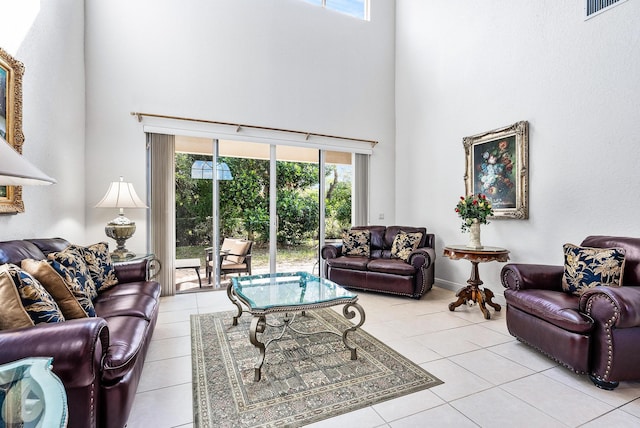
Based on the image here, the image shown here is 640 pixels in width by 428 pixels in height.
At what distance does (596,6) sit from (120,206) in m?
5.43

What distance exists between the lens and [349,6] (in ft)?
18.3

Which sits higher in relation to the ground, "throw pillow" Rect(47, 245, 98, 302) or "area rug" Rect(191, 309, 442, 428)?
"throw pillow" Rect(47, 245, 98, 302)

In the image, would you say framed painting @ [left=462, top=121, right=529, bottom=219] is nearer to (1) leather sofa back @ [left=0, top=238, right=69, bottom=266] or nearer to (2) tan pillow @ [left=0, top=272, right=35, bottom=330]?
(2) tan pillow @ [left=0, top=272, right=35, bottom=330]

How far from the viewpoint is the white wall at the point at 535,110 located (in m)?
2.86

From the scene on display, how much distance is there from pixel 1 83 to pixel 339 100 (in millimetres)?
4211

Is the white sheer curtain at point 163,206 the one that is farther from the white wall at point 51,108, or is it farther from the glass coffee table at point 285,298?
the glass coffee table at point 285,298

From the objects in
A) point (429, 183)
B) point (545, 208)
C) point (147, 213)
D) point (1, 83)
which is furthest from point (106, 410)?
point (429, 183)

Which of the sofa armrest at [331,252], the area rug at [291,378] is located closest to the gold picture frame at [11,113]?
the area rug at [291,378]

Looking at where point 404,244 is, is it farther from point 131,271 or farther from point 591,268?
point 131,271

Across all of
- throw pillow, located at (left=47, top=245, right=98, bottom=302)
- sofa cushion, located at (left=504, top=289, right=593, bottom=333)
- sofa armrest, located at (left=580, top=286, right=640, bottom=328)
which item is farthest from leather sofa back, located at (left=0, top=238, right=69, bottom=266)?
sofa armrest, located at (left=580, top=286, right=640, bottom=328)

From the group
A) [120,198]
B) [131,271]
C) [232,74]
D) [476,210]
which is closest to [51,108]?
[120,198]

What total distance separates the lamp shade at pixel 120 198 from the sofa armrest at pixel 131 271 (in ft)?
2.79

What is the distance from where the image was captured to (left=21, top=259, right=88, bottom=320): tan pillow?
1.74 meters

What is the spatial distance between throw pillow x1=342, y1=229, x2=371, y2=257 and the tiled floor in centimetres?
159
